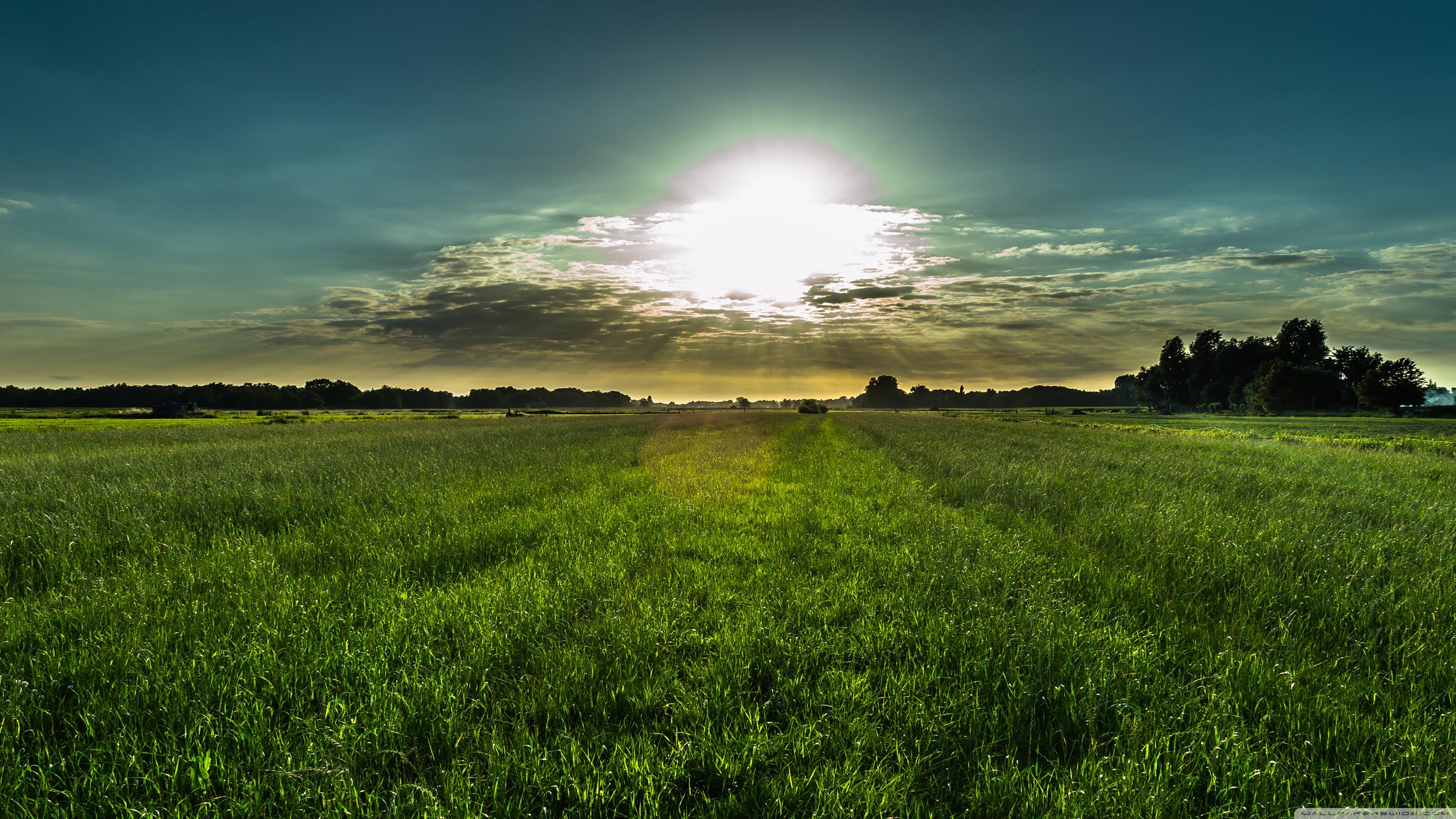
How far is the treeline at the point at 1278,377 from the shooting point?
253ft

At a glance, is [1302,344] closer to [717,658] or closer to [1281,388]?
[1281,388]

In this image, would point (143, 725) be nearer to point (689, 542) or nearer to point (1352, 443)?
point (689, 542)

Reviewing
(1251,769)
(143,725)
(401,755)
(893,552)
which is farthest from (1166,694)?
(143,725)

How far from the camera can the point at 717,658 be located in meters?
4.02

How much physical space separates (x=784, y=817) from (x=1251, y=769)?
2490 mm

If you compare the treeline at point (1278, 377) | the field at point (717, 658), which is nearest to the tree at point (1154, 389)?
the treeline at point (1278, 377)

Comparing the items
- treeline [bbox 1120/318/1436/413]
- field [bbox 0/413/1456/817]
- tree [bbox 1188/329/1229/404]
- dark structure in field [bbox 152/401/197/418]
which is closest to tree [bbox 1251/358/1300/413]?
treeline [bbox 1120/318/1436/413]

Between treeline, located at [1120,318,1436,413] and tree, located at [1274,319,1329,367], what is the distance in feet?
0.35

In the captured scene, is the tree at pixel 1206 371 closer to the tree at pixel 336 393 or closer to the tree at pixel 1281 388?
the tree at pixel 1281 388

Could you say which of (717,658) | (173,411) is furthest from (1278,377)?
(173,411)

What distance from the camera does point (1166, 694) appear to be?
3598 millimetres

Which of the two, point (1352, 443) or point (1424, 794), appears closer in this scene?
point (1424, 794)

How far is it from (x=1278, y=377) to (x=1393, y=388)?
11.9 meters

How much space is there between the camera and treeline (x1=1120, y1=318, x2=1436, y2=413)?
253ft
